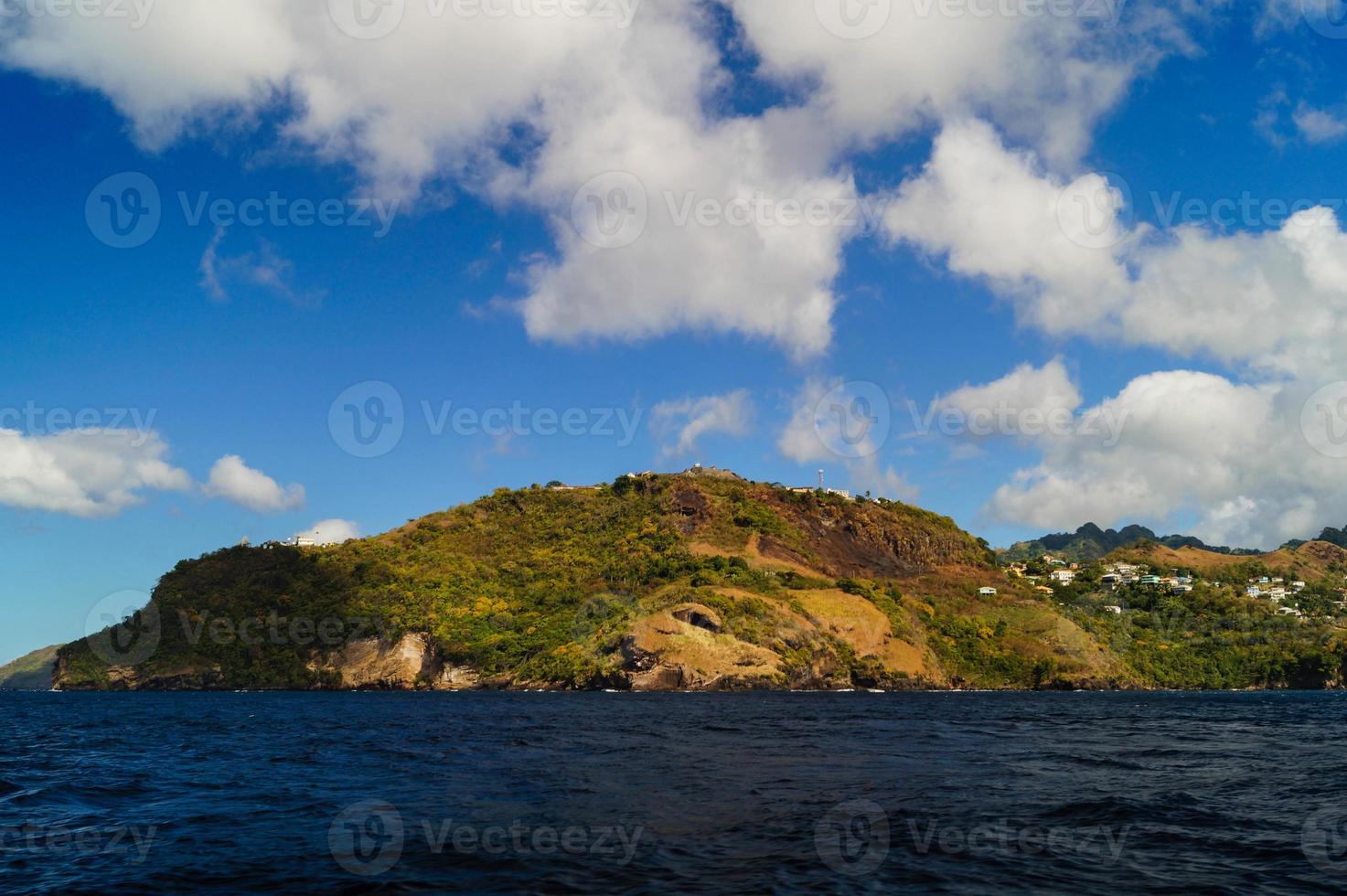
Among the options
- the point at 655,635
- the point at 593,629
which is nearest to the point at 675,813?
the point at 655,635

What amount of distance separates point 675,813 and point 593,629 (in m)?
136

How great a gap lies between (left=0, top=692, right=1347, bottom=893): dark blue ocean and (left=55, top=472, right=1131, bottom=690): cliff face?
90184mm

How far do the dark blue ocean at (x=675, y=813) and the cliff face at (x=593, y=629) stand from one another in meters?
90.2

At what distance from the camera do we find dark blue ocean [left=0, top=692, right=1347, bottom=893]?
18750 mm

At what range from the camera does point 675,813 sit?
26.3 m

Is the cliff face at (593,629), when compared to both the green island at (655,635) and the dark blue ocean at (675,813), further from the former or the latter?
the dark blue ocean at (675,813)

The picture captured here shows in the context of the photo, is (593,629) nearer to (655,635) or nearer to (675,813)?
(655,635)

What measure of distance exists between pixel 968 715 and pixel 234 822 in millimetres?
66852

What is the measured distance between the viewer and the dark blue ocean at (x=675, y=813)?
18750 mm

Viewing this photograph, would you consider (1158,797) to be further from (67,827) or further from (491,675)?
(491,675)

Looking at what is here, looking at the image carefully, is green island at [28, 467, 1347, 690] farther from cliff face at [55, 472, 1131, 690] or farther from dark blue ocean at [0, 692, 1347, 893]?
dark blue ocean at [0, 692, 1347, 893]

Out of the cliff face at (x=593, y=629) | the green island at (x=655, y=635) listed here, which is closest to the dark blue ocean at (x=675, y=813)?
the cliff face at (x=593, y=629)

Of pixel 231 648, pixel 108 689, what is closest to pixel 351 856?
pixel 231 648

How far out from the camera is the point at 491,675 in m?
159
